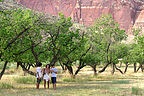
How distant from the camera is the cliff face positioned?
142438 mm

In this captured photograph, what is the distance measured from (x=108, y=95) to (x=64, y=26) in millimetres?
7073

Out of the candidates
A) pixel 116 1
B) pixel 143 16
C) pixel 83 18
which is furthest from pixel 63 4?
pixel 143 16

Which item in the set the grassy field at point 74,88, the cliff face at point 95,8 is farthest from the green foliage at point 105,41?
the cliff face at point 95,8

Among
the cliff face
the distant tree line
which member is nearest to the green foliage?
the distant tree line

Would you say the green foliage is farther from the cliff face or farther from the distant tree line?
the cliff face

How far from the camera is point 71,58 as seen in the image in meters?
24.9

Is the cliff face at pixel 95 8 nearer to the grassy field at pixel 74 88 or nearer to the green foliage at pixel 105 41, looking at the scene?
the green foliage at pixel 105 41

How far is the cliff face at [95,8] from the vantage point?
467ft

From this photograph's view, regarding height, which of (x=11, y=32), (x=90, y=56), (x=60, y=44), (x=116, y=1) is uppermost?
(x=116, y=1)

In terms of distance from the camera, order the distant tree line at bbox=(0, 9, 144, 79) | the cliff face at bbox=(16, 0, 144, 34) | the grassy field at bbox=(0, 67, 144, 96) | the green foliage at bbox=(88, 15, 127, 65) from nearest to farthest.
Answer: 1. the grassy field at bbox=(0, 67, 144, 96)
2. the distant tree line at bbox=(0, 9, 144, 79)
3. the green foliage at bbox=(88, 15, 127, 65)
4. the cliff face at bbox=(16, 0, 144, 34)

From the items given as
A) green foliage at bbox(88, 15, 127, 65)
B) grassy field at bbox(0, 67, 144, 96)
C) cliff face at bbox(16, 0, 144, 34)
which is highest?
cliff face at bbox(16, 0, 144, 34)

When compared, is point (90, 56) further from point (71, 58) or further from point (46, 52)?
point (46, 52)

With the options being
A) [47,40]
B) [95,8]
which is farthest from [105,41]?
[95,8]

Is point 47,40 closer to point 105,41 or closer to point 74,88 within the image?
point 74,88
